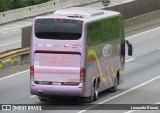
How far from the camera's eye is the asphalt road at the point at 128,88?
29719mm

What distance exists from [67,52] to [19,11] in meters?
37.3

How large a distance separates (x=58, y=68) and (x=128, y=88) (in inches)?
262

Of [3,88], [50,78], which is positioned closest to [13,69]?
[3,88]

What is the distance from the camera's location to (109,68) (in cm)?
3250

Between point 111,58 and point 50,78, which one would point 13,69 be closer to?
point 111,58

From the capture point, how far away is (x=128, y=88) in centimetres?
3447

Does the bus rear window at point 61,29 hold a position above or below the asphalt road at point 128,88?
above

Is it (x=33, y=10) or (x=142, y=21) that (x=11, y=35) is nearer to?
(x=142, y=21)

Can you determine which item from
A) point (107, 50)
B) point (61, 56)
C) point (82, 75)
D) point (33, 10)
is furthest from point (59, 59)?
point (33, 10)

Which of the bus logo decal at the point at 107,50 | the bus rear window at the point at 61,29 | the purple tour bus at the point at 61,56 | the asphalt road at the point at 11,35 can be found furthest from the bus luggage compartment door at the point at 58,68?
the asphalt road at the point at 11,35

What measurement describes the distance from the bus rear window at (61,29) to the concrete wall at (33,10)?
33.8m

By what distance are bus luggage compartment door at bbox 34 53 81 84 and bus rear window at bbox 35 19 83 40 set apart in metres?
0.67

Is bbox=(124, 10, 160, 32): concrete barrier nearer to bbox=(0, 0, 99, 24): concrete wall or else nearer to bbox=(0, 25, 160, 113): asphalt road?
bbox=(0, 25, 160, 113): asphalt road

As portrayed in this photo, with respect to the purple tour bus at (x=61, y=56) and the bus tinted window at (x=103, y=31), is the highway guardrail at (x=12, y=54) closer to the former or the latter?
the bus tinted window at (x=103, y=31)
